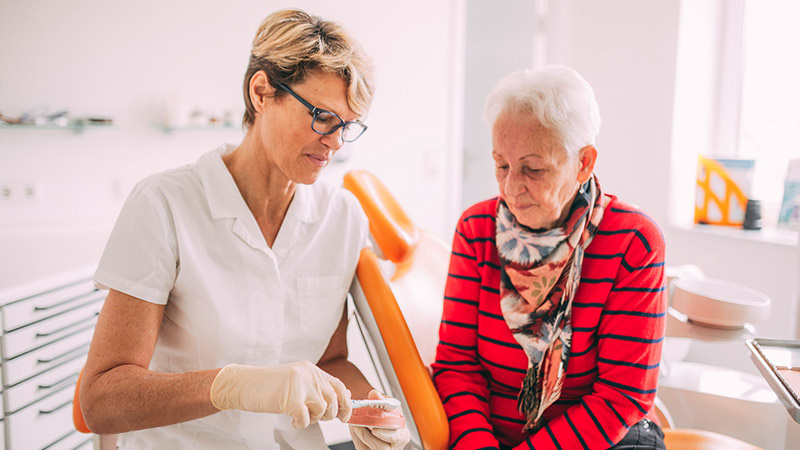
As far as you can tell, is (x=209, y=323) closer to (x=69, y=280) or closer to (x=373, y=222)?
(x=373, y=222)

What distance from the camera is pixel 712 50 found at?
285 centimetres

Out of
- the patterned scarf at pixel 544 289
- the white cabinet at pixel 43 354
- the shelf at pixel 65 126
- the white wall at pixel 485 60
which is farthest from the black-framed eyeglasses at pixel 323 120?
the white wall at pixel 485 60

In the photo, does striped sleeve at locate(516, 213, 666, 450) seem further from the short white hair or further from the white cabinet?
the white cabinet

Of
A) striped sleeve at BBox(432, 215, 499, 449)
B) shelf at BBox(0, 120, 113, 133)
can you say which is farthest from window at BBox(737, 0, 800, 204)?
shelf at BBox(0, 120, 113, 133)

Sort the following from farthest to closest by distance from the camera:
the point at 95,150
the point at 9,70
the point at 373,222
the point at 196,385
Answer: the point at 95,150 < the point at 9,70 < the point at 373,222 < the point at 196,385

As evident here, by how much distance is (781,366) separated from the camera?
1.07m

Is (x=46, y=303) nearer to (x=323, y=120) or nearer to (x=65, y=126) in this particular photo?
(x=323, y=120)

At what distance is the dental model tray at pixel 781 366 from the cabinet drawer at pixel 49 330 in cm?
185

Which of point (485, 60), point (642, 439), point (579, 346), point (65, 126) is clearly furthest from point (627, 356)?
point (485, 60)

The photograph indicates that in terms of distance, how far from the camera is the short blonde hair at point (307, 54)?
3.58ft

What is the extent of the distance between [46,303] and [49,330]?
0.32 ft

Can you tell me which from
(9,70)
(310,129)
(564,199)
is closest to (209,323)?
(310,129)

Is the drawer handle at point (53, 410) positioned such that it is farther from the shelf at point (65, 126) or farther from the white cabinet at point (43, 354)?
the shelf at point (65, 126)

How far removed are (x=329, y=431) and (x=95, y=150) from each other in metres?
1.89
